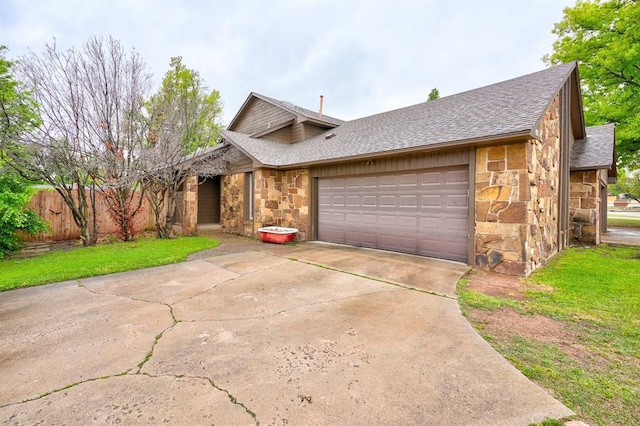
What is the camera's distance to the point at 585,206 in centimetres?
936

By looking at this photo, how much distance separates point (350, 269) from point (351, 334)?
2.78m

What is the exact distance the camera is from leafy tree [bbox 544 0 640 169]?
12727mm

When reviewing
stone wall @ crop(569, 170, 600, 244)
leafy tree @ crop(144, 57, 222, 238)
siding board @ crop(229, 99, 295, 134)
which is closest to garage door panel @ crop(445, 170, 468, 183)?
stone wall @ crop(569, 170, 600, 244)

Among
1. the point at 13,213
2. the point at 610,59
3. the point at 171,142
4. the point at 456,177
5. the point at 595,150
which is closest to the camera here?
the point at 456,177

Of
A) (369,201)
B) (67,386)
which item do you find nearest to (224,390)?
(67,386)

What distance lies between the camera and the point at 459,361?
2531 mm

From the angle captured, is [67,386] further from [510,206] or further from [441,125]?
[441,125]

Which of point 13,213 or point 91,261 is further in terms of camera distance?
point 13,213

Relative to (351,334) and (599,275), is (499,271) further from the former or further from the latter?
(351,334)

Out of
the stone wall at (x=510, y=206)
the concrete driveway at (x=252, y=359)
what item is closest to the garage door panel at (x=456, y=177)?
the stone wall at (x=510, y=206)

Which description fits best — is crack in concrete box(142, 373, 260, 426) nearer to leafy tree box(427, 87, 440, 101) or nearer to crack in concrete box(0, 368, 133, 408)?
crack in concrete box(0, 368, 133, 408)

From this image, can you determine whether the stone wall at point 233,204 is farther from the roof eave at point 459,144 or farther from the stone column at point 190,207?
the roof eave at point 459,144

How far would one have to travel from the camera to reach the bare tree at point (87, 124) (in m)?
7.91

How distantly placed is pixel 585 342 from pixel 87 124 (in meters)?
12.0
